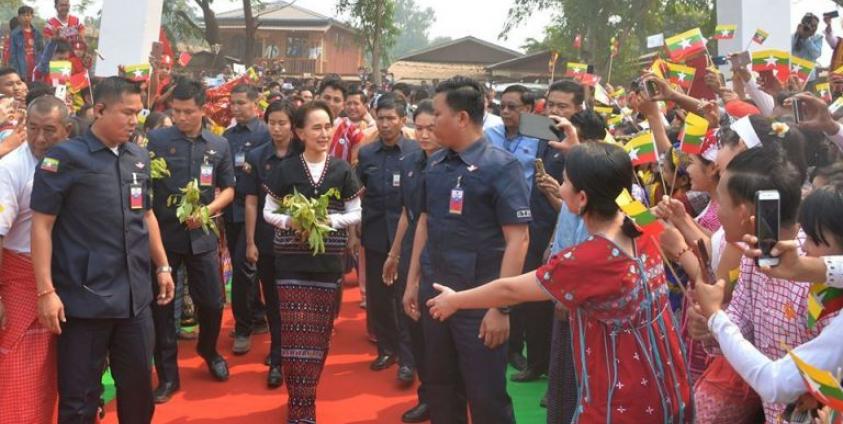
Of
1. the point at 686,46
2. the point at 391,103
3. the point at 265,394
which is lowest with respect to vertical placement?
the point at 265,394

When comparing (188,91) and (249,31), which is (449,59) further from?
(188,91)

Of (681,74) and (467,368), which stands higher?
(681,74)

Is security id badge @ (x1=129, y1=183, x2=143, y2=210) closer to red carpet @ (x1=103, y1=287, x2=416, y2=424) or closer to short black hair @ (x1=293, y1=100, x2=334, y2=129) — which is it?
short black hair @ (x1=293, y1=100, x2=334, y2=129)

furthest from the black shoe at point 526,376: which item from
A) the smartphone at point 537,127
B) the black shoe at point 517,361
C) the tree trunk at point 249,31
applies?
the tree trunk at point 249,31

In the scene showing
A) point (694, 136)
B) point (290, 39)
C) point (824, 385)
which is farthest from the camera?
point (290, 39)

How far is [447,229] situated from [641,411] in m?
1.27

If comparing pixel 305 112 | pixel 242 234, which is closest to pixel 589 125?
pixel 305 112

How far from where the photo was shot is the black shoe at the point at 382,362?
18.0 ft

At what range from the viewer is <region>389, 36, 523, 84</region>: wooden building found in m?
30.0

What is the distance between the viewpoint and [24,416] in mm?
3430

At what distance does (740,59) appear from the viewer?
15.5 feet

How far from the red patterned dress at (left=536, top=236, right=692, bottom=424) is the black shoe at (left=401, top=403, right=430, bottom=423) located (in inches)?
84.3

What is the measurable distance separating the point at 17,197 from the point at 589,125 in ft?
9.22

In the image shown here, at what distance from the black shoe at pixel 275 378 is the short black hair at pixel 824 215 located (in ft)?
12.1
